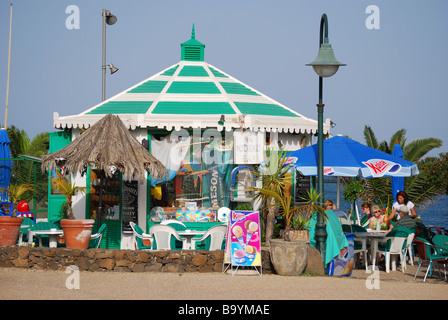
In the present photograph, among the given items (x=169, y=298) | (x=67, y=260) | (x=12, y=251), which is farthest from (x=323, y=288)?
(x=12, y=251)

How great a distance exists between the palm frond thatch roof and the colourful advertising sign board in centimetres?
250

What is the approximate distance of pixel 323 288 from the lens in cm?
1092

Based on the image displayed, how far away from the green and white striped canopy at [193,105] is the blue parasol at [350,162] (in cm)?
210

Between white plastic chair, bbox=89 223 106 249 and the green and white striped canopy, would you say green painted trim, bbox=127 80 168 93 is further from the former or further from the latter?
white plastic chair, bbox=89 223 106 249

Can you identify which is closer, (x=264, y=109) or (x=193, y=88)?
(x=264, y=109)

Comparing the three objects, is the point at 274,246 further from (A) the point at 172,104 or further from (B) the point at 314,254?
(A) the point at 172,104

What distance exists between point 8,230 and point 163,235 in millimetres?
2837

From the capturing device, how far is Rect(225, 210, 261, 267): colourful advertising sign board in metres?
12.4

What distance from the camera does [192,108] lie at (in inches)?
691

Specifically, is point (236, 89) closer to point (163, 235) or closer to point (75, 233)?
point (163, 235)

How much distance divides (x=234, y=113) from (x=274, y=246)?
561cm

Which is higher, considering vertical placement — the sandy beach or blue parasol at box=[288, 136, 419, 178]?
blue parasol at box=[288, 136, 419, 178]

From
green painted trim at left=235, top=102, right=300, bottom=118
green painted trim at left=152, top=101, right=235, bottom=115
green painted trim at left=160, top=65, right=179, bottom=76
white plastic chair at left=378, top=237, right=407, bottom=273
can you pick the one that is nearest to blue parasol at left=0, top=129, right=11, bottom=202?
green painted trim at left=160, top=65, right=179, bottom=76

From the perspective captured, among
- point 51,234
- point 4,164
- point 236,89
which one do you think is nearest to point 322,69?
point 51,234
